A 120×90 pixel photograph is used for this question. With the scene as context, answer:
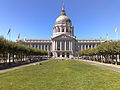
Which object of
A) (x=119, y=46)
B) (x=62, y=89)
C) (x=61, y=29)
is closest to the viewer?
(x=62, y=89)

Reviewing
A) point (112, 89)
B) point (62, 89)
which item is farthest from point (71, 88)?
point (112, 89)

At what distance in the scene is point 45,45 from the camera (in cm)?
17425

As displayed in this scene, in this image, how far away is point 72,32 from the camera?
180 metres

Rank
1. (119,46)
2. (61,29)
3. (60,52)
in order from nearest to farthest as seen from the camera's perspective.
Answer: (119,46) → (60,52) → (61,29)

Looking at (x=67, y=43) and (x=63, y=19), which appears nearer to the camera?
(x=67, y=43)

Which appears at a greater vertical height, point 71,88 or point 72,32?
point 72,32

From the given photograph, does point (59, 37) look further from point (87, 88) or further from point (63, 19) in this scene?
point (87, 88)

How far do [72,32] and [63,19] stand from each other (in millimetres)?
22044

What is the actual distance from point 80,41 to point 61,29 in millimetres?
30558

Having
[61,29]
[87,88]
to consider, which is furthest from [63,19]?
[87,88]

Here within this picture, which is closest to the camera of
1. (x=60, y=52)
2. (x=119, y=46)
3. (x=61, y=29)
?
(x=119, y=46)

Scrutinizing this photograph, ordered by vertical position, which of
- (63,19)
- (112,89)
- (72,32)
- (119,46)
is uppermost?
(63,19)

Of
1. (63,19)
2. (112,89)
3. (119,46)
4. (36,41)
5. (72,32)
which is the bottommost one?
(112,89)

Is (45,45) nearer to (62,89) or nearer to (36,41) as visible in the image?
(36,41)
